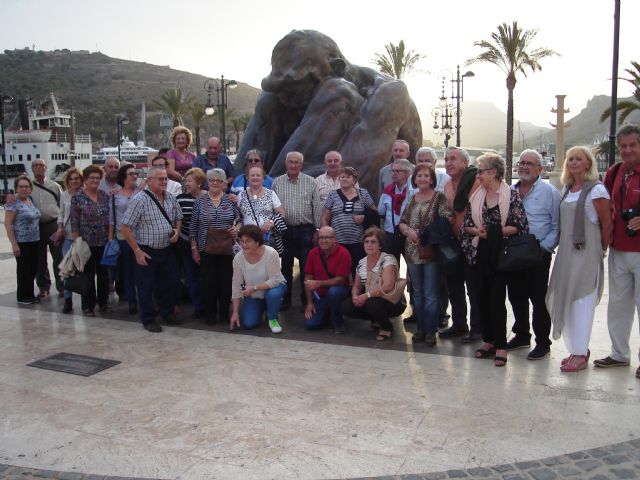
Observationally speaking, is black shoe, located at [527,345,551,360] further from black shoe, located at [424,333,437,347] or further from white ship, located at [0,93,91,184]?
white ship, located at [0,93,91,184]

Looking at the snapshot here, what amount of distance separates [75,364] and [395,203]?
10.7 feet

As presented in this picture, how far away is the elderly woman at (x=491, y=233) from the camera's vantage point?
4.77 metres

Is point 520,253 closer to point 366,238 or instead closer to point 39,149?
point 366,238

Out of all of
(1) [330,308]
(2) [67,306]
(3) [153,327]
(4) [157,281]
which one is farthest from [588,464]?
(2) [67,306]

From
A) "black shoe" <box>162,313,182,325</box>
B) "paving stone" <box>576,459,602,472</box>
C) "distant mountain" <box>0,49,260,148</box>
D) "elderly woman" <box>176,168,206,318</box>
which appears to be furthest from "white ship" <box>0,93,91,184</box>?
"paving stone" <box>576,459,602,472</box>

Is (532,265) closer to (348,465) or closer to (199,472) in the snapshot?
(348,465)

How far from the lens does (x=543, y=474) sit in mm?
3131

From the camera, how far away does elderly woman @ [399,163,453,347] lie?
208 inches

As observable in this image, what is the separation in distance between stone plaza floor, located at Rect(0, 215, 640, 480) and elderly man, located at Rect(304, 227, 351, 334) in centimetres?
29

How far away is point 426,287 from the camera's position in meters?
5.38

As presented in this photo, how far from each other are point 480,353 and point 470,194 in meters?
1.34

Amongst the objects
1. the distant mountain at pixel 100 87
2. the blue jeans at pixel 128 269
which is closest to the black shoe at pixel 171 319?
the blue jeans at pixel 128 269

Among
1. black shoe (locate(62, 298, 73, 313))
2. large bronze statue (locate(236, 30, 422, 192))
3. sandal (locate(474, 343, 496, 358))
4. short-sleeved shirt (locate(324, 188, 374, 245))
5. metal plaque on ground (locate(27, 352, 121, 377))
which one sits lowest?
metal plaque on ground (locate(27, 352, 121, 377))

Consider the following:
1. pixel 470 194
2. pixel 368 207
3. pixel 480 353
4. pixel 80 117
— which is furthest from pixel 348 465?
pixel 80 117
